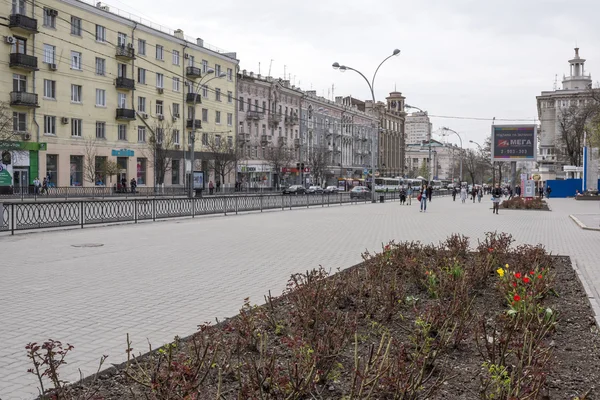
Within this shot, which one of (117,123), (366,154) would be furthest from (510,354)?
(366,154)

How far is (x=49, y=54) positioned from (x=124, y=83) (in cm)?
733

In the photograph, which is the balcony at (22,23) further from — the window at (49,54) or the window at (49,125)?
the window at (49,125)

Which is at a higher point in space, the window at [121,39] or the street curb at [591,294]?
the window at [121,39]

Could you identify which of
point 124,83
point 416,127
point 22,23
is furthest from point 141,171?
point 416,127

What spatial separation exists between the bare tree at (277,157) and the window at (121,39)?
23328 millimetres

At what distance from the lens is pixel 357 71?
42.8 meters

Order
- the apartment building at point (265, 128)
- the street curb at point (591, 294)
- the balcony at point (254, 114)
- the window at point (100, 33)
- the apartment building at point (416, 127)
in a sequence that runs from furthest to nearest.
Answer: the apartment building at point (416, 127) → the balcony at point (254, 114) → the apartment building at point (265, 128) → the window at point (100, 33) → the street curb at point (591, 294)

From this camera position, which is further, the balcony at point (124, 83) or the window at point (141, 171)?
the window at point (141, 171)

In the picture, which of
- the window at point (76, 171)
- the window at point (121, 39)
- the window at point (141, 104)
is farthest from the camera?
the window at point (141, 104)

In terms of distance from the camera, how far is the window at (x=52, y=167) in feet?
144

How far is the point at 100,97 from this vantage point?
158 feet

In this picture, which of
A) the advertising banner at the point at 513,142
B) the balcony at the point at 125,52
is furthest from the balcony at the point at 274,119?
the advertising banner at the point at 513,142

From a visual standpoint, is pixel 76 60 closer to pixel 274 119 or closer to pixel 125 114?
pixel 125 114

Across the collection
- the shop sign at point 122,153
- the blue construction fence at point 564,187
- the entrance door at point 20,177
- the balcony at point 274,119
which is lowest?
the blue construction fence at point 564,187
